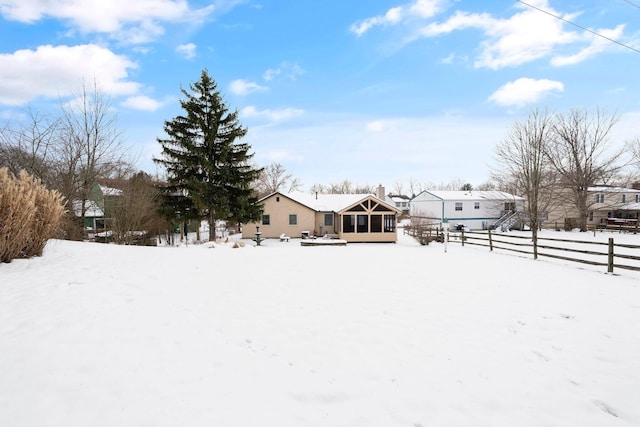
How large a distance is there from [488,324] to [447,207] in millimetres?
33647

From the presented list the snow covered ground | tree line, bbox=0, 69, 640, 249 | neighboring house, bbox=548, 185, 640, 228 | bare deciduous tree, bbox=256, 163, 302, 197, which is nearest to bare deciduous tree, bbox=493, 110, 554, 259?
tree line, bbox=0, 69, 640, 249

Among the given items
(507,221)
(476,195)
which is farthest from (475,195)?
(507,221)

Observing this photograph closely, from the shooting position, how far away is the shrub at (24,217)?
19.6 feet

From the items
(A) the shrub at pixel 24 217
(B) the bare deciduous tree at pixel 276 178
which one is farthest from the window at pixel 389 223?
(B) the bare deciduous tree at pixel 276 178

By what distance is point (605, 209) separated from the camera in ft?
118

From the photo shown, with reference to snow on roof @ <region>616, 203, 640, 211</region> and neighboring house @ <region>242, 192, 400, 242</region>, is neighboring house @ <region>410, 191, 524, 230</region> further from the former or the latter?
neighboring house @ <region>242, 192, 400, 242</region>

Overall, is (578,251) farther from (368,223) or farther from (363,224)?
(363,224)

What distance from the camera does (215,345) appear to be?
384 cm

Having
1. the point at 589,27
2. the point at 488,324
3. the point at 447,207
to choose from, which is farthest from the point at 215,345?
the point at 447,207

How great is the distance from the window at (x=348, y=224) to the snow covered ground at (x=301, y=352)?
1681 centimetres

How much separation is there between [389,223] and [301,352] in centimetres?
2191

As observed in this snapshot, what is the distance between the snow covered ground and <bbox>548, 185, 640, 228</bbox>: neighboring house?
3417 cm

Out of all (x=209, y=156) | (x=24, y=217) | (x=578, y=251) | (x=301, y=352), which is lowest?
(x=301, y=352)

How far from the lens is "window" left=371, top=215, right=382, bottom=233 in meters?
24.4
